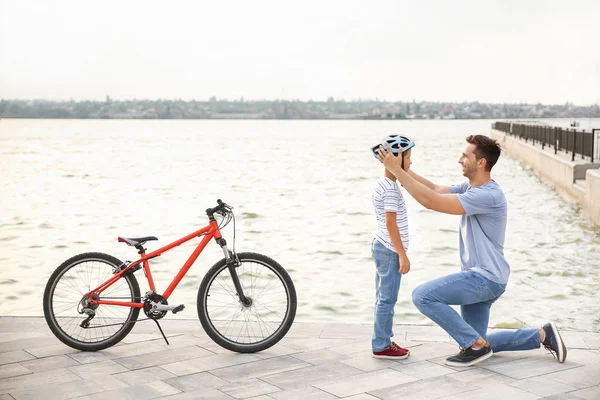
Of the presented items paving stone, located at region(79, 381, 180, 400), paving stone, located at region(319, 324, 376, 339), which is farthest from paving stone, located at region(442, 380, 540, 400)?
paving stone, located at region(79, 381, 180, 400)

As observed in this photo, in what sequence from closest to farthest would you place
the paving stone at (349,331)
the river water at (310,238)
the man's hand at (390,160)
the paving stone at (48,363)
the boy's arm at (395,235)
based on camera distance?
the man's hand at (390,160) → the boy's arm at (395,235) → the paving stone at (48,363) → the paving stone at (349,331) → the river water at (310,238)

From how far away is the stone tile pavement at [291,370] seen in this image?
18.6ft

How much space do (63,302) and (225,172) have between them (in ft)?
150

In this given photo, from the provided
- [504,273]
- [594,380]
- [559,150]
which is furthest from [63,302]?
[559,150]

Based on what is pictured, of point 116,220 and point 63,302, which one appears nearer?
point 63,302

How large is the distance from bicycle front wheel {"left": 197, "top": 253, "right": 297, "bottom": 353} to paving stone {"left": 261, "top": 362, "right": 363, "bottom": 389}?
23.4 inches

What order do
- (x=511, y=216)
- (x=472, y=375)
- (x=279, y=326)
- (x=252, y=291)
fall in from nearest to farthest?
(x=472, y=375)
(x=279, y=326)
(x=252, y=291)
(x=511, y=216)

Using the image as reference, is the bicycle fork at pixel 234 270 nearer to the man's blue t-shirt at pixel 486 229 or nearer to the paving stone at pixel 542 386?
the man's blue t-shirt at pixel 486 229

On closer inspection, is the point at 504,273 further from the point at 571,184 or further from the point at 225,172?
the point at 225,172

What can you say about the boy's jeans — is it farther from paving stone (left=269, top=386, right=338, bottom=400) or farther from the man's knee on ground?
paving stone (left=269, top=386, right=338, bottom=400)

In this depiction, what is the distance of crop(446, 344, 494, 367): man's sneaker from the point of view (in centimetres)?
618

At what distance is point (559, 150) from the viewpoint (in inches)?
1308

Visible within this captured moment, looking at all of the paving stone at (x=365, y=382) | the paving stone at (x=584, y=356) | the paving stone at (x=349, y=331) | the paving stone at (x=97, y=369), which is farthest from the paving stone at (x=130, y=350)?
the paving stone at (x=584, y=356)

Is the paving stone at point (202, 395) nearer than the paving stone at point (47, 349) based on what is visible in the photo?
Yes
